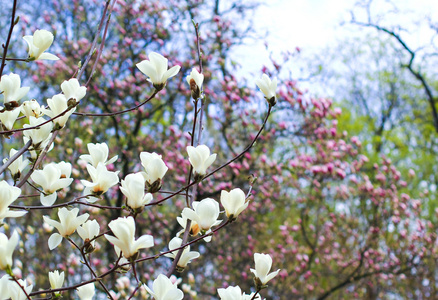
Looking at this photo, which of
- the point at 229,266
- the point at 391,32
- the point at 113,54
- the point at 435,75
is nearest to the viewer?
the point at 113,54

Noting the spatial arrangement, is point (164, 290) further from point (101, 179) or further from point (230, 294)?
point (101, 179)

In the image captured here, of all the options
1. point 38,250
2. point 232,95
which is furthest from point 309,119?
point 38,250

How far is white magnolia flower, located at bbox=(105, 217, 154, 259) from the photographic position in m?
1.00

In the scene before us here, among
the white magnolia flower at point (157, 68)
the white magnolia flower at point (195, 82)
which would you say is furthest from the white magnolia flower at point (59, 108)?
the white magnolia flower at point (195, 82)

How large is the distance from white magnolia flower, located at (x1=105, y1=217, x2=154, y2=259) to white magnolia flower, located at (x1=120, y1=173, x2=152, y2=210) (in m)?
0.07

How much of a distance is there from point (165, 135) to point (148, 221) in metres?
1.08

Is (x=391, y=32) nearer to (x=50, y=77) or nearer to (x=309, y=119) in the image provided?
(x=309, y=119)

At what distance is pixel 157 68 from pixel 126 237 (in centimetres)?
50

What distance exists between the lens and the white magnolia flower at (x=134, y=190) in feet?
3.50

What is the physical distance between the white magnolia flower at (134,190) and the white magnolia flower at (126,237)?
7 centimetres

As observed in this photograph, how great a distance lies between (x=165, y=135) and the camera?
551 cm

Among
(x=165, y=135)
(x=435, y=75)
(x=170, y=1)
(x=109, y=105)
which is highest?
(x=170, y=1)

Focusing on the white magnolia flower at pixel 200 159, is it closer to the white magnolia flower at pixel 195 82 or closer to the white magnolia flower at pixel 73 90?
the white magnolia flower at pixel 195 82

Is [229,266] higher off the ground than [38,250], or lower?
lower
